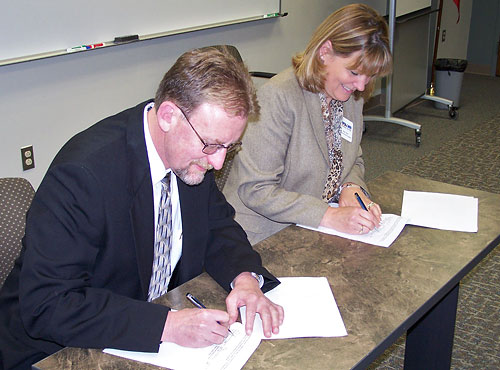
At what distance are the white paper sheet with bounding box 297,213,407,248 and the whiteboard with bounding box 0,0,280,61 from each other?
70.8 inches

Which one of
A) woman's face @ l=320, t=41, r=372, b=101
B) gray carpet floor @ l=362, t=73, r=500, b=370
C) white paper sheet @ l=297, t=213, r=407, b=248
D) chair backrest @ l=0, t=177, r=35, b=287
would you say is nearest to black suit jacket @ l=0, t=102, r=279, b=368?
chair backrest @ l=0, t=177, r=35, b=287

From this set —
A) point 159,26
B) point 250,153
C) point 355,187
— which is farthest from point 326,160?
point 159,26

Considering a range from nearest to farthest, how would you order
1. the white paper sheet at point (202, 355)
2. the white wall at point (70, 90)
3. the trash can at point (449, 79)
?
the white paper sheet at point (202, 355) < the white wall at point (70, 90) < the trash can at point (449, 79)

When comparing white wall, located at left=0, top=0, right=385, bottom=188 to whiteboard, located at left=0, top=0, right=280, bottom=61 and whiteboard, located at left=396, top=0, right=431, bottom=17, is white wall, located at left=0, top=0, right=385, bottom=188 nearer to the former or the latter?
whiteboard, located at left=0, top=0, right=280, bottom=61

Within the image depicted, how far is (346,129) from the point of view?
7.24 ft

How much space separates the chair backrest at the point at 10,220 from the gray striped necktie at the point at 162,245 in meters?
0.38

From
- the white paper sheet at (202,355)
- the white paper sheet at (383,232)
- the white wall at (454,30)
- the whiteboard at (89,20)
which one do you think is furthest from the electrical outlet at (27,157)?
the white wall at (454,30)

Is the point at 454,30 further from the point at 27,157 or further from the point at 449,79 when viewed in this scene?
the point at 27,157

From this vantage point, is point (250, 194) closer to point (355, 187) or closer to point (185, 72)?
point (355, 187)

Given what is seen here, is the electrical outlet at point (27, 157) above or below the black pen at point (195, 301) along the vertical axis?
below

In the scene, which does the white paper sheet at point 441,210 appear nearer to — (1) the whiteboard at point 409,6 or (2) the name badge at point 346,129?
(2) the name badge at point 346,129

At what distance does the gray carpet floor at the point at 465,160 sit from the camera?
8.21 feet

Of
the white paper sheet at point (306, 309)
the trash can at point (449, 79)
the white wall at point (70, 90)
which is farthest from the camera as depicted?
the trash can at point (449, 79)

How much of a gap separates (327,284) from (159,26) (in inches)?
94.0
